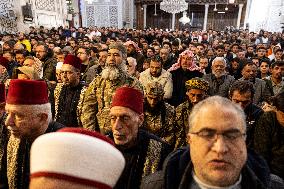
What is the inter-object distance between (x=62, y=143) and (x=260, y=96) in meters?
4.30

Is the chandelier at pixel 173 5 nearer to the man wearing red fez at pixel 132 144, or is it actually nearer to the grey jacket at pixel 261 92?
the grey jacket at pixel 261 92

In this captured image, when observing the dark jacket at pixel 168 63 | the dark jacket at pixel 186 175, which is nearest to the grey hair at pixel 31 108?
the dark jacket at pixel 186 175

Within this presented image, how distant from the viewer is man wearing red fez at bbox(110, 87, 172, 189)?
2.05 m

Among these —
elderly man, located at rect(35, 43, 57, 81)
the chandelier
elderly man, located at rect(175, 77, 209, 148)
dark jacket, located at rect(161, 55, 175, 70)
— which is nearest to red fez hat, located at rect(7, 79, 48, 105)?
elderly man, located at rect(175, 77, 209, 148)

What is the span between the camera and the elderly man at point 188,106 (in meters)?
3.15

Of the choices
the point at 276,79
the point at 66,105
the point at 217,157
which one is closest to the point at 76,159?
the point at 217,157

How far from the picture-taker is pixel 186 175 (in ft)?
4.72

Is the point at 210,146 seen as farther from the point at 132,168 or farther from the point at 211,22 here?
the point at 211,22

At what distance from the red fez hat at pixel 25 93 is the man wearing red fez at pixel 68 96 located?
4.54 feet

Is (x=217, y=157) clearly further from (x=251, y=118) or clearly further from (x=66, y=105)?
(x=66, y=105)

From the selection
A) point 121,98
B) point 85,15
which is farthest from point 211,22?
point 121,98

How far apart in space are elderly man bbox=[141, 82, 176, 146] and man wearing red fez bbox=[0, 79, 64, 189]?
45.3 inches

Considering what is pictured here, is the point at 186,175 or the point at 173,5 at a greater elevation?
the point at 173,5

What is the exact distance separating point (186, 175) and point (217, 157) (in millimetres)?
222
